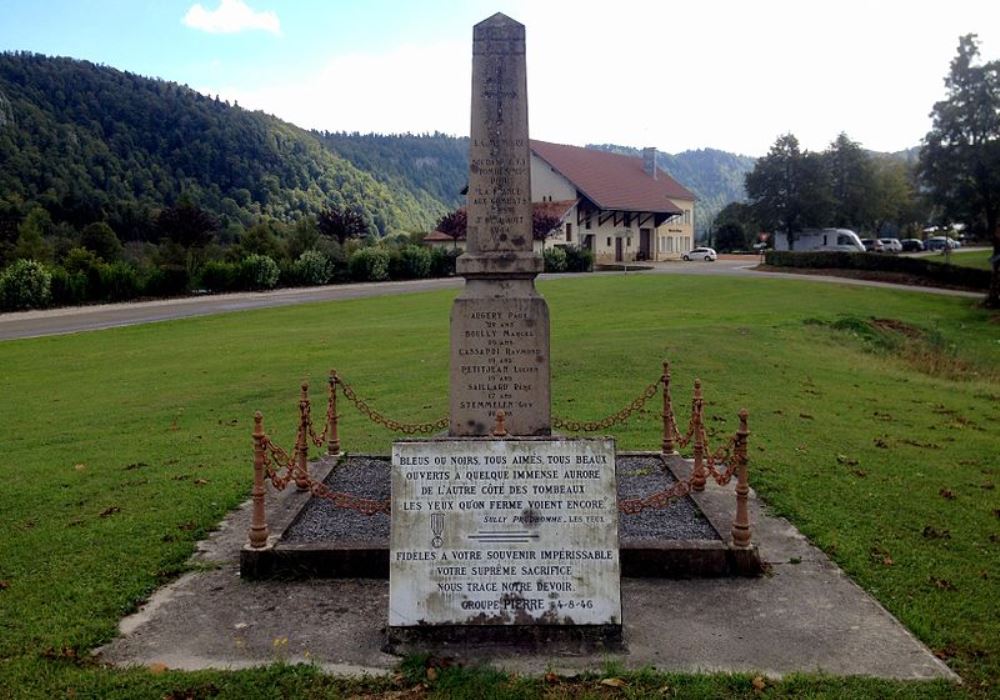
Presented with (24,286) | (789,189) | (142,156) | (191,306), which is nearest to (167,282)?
(191,306)

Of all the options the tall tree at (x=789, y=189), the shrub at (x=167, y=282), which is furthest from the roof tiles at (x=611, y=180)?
the shrub at (x=167, y=282)

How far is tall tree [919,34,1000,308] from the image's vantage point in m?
37.4

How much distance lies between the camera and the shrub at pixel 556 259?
154 feet

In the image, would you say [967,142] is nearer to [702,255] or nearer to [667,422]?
[702,255]

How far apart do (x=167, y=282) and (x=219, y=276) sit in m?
2.68

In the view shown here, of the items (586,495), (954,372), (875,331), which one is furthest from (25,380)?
(875,331)

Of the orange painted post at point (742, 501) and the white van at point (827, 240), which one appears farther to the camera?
the white van at point (827, 240)

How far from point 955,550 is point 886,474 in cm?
244

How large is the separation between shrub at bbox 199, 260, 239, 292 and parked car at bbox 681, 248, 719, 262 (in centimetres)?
3707

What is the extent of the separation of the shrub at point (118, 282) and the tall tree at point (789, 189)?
156ft

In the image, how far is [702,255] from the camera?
6412 cm

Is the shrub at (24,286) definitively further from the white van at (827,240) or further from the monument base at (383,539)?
the white van at (827,240)

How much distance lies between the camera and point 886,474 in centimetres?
911

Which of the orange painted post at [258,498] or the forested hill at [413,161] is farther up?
the forested hill at [413,161]
